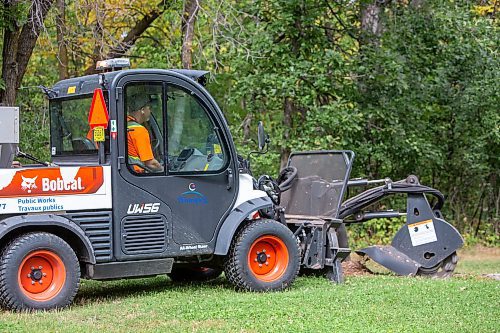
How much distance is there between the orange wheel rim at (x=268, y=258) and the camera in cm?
931

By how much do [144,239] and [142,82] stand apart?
1.57m

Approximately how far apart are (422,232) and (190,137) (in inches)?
132

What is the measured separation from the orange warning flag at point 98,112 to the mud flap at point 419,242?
395 centimetres

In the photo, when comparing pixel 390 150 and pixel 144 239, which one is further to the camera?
pixel 390 150

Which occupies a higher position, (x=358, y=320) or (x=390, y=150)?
(x=390, y=150)

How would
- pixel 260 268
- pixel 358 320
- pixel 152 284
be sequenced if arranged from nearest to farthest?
pixel 358 320 → pixel 260 268 → pixel 152 284

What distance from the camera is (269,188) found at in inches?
383

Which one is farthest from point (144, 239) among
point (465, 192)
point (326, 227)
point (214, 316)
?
point (465, 192)

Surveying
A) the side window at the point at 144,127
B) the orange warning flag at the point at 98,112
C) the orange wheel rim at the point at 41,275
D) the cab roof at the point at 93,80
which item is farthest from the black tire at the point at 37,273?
the cab roof at the point at 93,80

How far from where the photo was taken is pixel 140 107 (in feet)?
28.5

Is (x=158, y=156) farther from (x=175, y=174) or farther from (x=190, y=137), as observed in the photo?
(x=190, y=137)

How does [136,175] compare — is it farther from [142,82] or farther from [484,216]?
[484,216]

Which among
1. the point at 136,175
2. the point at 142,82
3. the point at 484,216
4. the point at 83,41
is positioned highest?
the point at 83,41

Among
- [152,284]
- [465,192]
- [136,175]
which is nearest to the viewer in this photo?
[136,175]
